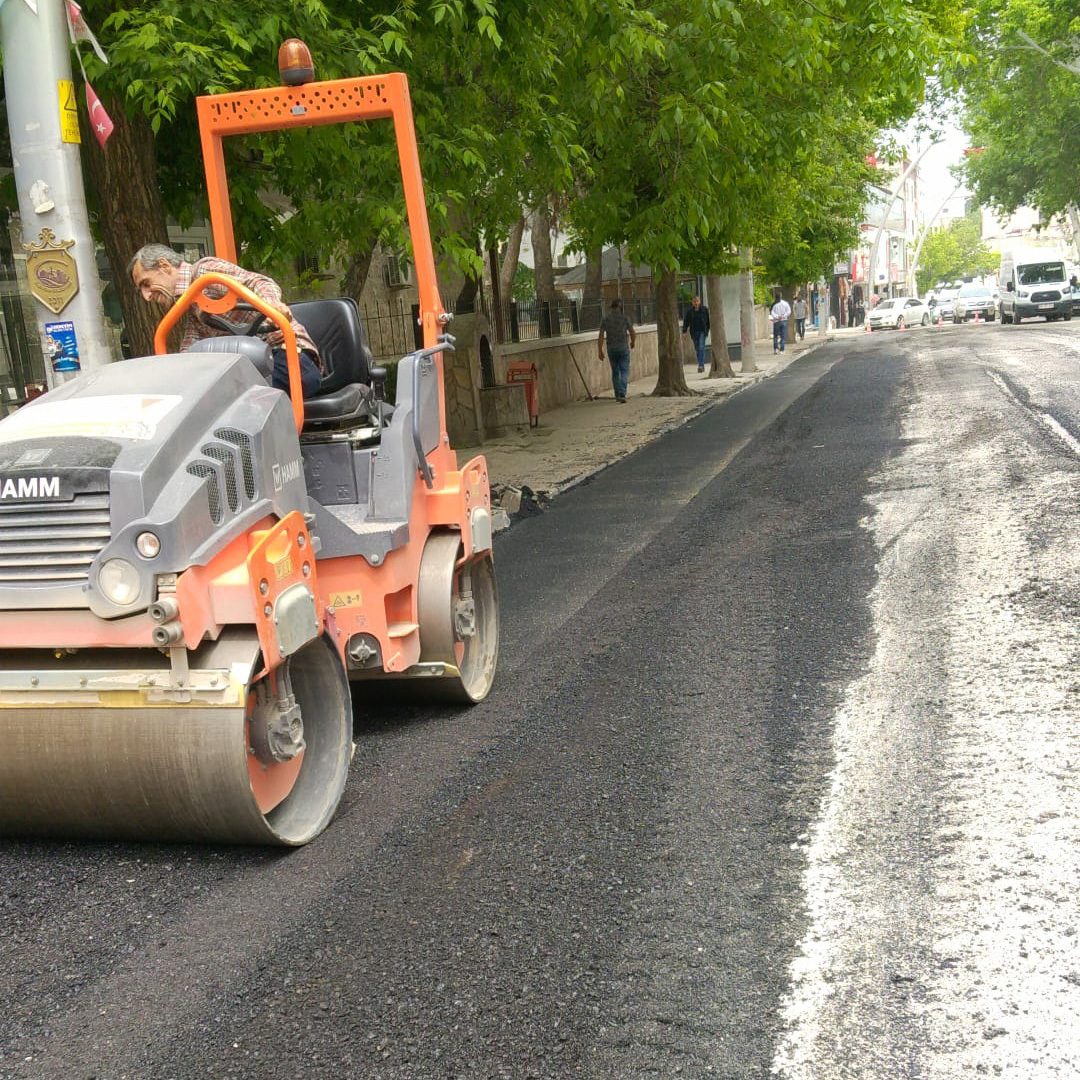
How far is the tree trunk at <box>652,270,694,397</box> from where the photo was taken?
2553 cm

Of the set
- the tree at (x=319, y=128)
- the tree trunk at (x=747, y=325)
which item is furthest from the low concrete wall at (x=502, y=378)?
the tree trunk at (x=747, y=325)

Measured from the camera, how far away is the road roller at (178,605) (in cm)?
394

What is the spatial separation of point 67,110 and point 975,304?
61.0m

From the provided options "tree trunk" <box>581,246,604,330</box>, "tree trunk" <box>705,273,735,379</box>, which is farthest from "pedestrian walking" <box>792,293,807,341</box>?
"tree trunk" <box>705,273,735,379</box>

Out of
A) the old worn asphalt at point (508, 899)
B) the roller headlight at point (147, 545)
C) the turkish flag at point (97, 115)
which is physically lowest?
the old worn asphalt at point (508, 899)

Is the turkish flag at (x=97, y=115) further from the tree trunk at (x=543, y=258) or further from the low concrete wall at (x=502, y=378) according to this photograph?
the tree trunk at (x=543, y=258)

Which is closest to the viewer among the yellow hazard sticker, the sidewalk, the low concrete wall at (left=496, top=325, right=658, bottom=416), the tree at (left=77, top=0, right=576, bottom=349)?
the yellow hazard sticker

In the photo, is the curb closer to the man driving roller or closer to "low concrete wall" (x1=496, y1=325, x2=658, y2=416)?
"low concrete wall" (x1=496, y1=325, x2=658, y2=416)

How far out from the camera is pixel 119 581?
12.9 feet

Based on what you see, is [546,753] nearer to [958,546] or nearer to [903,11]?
[958,546]

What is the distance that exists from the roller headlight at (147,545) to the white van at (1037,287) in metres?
46.2

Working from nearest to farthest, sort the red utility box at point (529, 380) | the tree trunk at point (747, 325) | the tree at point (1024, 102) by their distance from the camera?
the red utility box at point (529, 380)
the tree trunk at point (747, 325)
the tree at point (1024, 102)

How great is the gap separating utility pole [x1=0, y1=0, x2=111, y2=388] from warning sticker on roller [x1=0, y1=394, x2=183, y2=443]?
105 inches

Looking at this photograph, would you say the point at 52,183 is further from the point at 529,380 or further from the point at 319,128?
the point at 529,380
